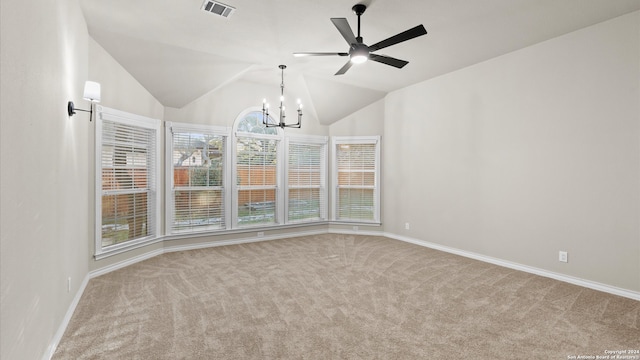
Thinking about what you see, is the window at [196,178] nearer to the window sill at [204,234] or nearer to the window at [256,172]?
the window sill at [204,234]

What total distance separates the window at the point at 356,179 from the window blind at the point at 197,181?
8.16 ft

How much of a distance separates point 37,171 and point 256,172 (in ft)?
13.7

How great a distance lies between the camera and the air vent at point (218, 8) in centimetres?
310

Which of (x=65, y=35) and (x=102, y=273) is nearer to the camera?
(x=65, y=35)

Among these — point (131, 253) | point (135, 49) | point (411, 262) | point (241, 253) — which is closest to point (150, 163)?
point (131, 253)

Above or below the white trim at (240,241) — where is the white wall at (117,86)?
above

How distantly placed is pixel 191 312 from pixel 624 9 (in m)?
5.52

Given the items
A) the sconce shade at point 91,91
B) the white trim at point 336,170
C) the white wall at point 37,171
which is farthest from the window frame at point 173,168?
the white trim at point 336,170

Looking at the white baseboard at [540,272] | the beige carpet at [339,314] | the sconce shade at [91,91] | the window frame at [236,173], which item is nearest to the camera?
the beige carpet at [339,314]

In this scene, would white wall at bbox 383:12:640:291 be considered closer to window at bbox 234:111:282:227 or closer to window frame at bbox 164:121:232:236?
window at bbox 234:111:282:227

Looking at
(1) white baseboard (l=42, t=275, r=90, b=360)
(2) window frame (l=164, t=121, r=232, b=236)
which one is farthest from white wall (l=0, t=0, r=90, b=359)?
(2) window frame (l=164, t=121, r=232, b=236)

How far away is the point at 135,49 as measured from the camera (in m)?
3.94

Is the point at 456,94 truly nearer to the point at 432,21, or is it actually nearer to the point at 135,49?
the point at 432,21

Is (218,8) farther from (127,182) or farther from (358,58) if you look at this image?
(127,182)
